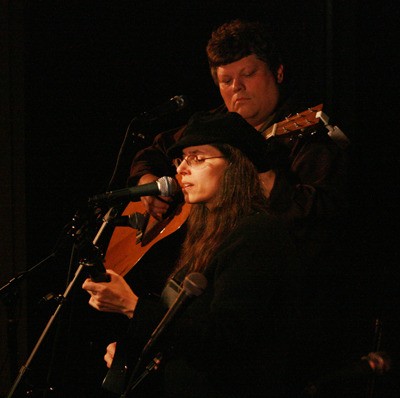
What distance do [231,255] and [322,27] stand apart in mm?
1575

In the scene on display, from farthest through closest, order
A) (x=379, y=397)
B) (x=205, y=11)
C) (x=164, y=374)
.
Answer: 1. (x=205, y=11)
2. (x=379, y=397)
3. (x=164, y=374)

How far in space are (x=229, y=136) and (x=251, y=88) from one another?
875 mm

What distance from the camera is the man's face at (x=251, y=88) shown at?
2951mm

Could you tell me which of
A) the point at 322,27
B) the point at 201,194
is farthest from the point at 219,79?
the point at 201,194

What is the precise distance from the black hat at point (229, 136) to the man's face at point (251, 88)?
746 millimetres

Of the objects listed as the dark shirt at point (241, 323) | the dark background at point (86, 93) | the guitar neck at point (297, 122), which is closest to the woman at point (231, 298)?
the dark shirt at point (241, 323)

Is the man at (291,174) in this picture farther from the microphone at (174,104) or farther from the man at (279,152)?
the microphone at (174,104)

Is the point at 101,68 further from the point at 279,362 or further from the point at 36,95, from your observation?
the point at 279,362

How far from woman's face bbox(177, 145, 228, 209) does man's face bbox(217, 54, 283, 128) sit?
0.82 metres

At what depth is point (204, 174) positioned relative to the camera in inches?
85.4

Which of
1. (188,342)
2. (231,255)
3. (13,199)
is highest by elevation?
(231,255)

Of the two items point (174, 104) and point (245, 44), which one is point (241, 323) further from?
point (245, 44)

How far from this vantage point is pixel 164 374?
6.67 feet

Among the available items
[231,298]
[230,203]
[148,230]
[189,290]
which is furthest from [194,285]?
[148,230]
